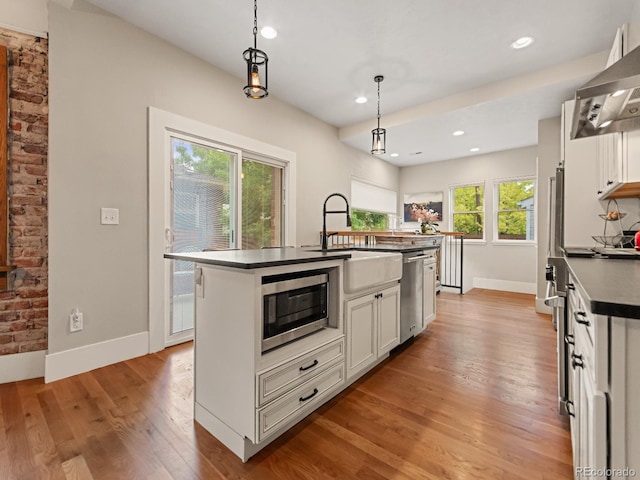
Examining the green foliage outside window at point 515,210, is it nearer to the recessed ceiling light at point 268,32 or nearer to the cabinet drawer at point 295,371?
the recessed ceiling light at point 268,32

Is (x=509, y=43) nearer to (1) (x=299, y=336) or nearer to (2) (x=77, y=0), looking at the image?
(1) (x=299, y=336)

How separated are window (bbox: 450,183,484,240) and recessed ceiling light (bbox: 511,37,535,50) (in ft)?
12.7

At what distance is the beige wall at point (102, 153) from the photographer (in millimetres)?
2291

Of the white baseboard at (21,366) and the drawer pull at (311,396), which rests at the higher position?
the drawer pull at (311,396)

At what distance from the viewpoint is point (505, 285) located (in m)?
5.98

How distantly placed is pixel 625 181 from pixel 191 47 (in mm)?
3917

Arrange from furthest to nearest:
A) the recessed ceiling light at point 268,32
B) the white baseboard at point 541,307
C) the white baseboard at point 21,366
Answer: the white baseboard at point 541,307, the recessed ceiling light at point 268,32, the white baseboard at point 21,366

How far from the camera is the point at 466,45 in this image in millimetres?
2947

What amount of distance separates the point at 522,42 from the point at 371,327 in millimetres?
3101

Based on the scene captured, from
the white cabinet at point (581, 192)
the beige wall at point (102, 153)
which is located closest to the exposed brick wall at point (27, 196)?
the beige wall at point (102, 153)

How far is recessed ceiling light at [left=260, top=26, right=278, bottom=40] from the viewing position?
108 inches

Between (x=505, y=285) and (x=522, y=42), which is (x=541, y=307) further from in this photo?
(x=522, y=42)

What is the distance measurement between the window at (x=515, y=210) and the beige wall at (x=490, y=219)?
0.47 ft

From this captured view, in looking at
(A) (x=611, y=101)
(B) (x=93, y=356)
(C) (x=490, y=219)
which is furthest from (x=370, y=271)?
(C) (x=490, y=219)
